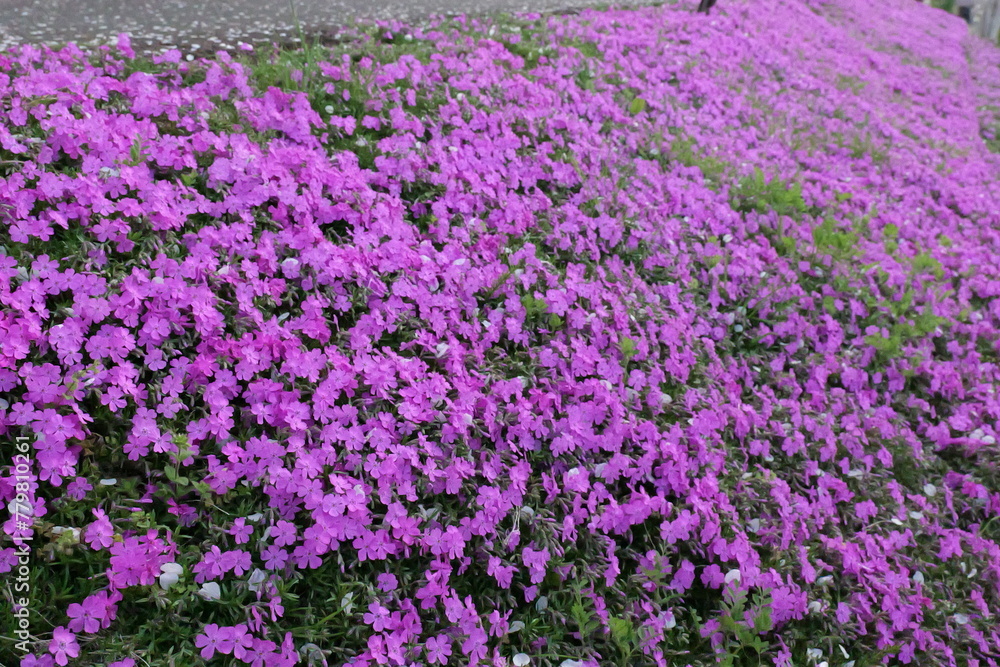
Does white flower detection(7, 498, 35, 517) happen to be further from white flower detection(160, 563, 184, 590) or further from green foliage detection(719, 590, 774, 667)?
green foliage detection(719, 590, 774, 667)

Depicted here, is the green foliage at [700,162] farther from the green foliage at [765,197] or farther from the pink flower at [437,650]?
the pink flower at [437,650]

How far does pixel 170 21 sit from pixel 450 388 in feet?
16.5

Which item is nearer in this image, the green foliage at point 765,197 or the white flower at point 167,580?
the white flower at point 167,580

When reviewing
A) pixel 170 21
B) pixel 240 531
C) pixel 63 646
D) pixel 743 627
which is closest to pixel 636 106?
pixel 170 21

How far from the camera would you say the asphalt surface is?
5.74 meters

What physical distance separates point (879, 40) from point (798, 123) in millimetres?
8112

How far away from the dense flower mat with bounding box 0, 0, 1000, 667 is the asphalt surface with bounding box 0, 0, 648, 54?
0.95 metres

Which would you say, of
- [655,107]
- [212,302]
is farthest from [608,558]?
[655,107]

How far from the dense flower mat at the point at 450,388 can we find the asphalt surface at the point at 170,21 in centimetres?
95

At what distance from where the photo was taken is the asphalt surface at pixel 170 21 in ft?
18.8

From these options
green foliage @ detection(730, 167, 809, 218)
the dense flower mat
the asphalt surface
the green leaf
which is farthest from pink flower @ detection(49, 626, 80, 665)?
the green leaf

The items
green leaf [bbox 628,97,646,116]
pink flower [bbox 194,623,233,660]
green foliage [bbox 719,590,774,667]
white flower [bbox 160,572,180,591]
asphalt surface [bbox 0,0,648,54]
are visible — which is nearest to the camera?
pink flower [bbox 194,623,233,660]

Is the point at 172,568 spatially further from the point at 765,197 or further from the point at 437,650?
the point at 765,197

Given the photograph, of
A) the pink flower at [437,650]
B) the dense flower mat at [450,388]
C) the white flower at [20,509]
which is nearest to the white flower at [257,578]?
the dense flower mat at [450,388]
